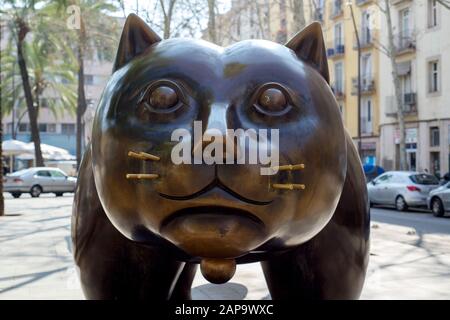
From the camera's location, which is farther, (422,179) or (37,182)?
(37,182)

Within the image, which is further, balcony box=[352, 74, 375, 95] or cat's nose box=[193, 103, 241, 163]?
balcony box=[352, 74, 375, 95]

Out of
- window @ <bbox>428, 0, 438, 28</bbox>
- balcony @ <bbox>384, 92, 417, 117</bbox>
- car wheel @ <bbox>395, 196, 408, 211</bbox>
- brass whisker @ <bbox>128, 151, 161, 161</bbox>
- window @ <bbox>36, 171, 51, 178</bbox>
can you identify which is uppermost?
window @ <bbox>428, 0, 438, 28</bbox>

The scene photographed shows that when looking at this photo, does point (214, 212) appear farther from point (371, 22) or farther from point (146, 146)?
point (371, 22)

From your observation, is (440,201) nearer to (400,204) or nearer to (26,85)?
(400,204)

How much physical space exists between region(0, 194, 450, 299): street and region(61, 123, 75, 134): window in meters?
49.8

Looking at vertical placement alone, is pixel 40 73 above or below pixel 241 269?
above

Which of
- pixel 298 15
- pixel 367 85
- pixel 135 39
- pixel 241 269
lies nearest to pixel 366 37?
pixel 367 85

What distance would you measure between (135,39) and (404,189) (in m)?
16.8

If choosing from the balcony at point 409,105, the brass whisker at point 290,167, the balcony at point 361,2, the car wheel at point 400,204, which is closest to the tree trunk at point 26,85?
the car wheel at point 400,204

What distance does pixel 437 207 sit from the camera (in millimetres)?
16000

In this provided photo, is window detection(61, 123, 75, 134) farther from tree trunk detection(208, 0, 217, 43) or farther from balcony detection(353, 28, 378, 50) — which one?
tree trunk detection(208, 0, 217, 43)

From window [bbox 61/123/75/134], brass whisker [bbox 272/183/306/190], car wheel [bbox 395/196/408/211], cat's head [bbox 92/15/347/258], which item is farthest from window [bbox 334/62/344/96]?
brass whisker [bbox 272/183/306/190]

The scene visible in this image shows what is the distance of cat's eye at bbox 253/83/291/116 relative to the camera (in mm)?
1942

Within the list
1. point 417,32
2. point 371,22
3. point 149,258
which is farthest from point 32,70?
point 149,258
